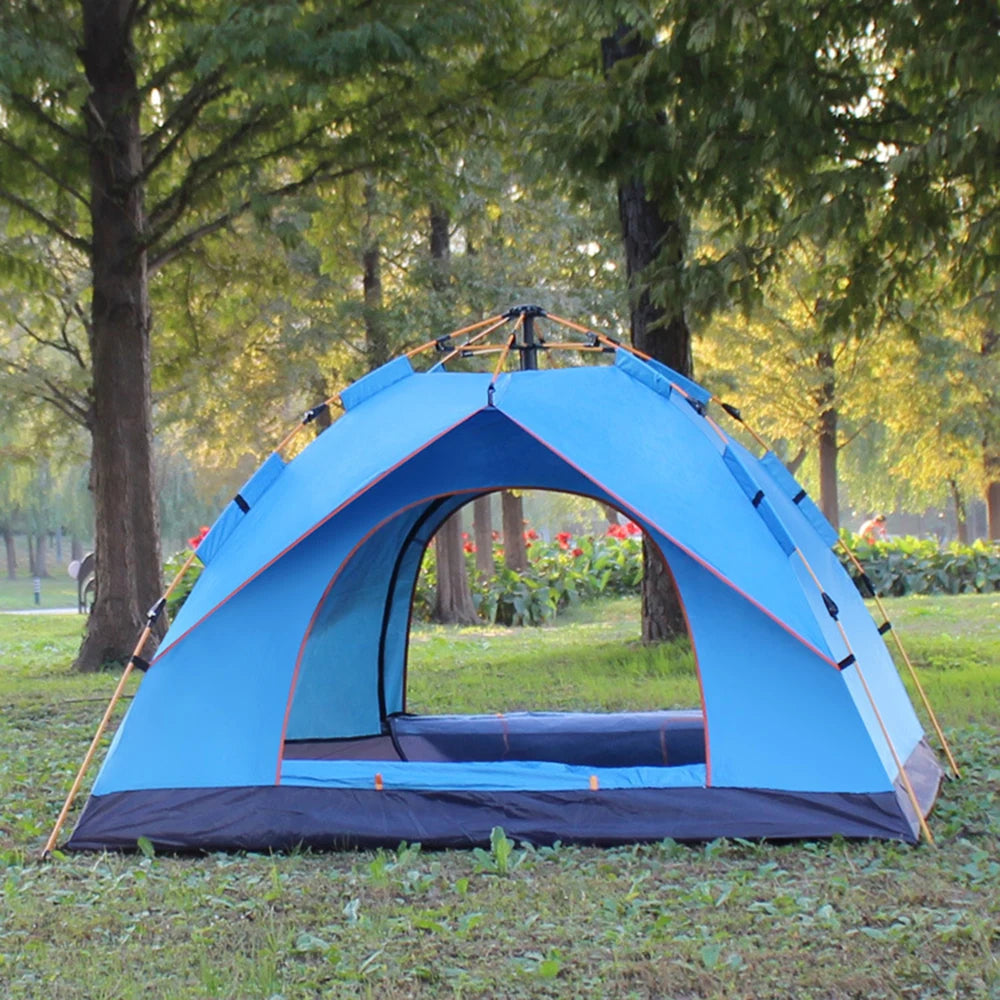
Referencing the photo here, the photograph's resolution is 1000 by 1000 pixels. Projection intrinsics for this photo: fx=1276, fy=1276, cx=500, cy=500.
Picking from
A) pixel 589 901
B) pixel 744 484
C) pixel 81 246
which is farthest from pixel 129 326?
pixel 589 901

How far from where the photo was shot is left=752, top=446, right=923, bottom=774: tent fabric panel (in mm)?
4629

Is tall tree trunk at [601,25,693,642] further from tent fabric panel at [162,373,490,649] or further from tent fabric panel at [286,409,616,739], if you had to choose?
tent fabric panel at [162,373,490,649]

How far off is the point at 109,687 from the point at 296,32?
4.50 m

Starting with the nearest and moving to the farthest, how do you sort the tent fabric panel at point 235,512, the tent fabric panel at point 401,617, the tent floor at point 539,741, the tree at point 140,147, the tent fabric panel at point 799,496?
the tent fabric panel at point 235,512 < the tent fabric panel at point 799,496 < the tent floor at point 539,741 < the tent fabric panel at point 401,617 < the tree at point 140,147

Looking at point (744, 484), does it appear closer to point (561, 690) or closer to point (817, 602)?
point (817, 602)

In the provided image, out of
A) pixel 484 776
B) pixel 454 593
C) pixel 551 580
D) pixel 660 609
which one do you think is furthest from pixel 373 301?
pixel 484 776

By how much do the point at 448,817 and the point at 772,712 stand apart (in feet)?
4.01

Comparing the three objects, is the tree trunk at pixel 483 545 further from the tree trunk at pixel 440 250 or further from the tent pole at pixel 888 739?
the tent pole at pixel 888 739

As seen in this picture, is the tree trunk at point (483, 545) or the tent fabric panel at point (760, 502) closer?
the tent fabric panel at point (760, 502)

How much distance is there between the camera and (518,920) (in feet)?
12.0

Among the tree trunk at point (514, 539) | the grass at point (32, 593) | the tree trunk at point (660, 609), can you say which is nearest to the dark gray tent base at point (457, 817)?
the tree trunk at point (660, 609)

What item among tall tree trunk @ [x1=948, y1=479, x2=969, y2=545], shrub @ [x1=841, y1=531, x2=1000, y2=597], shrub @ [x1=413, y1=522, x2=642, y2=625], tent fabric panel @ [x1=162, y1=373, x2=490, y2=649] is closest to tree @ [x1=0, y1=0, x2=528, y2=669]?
tent fabric panel @ [x1=162, y1=373, x2=490, y2=649]

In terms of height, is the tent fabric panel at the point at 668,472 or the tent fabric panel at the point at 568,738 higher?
the tent fabric panel at the point at 668,472

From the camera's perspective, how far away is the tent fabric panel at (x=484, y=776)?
15.1 feet
